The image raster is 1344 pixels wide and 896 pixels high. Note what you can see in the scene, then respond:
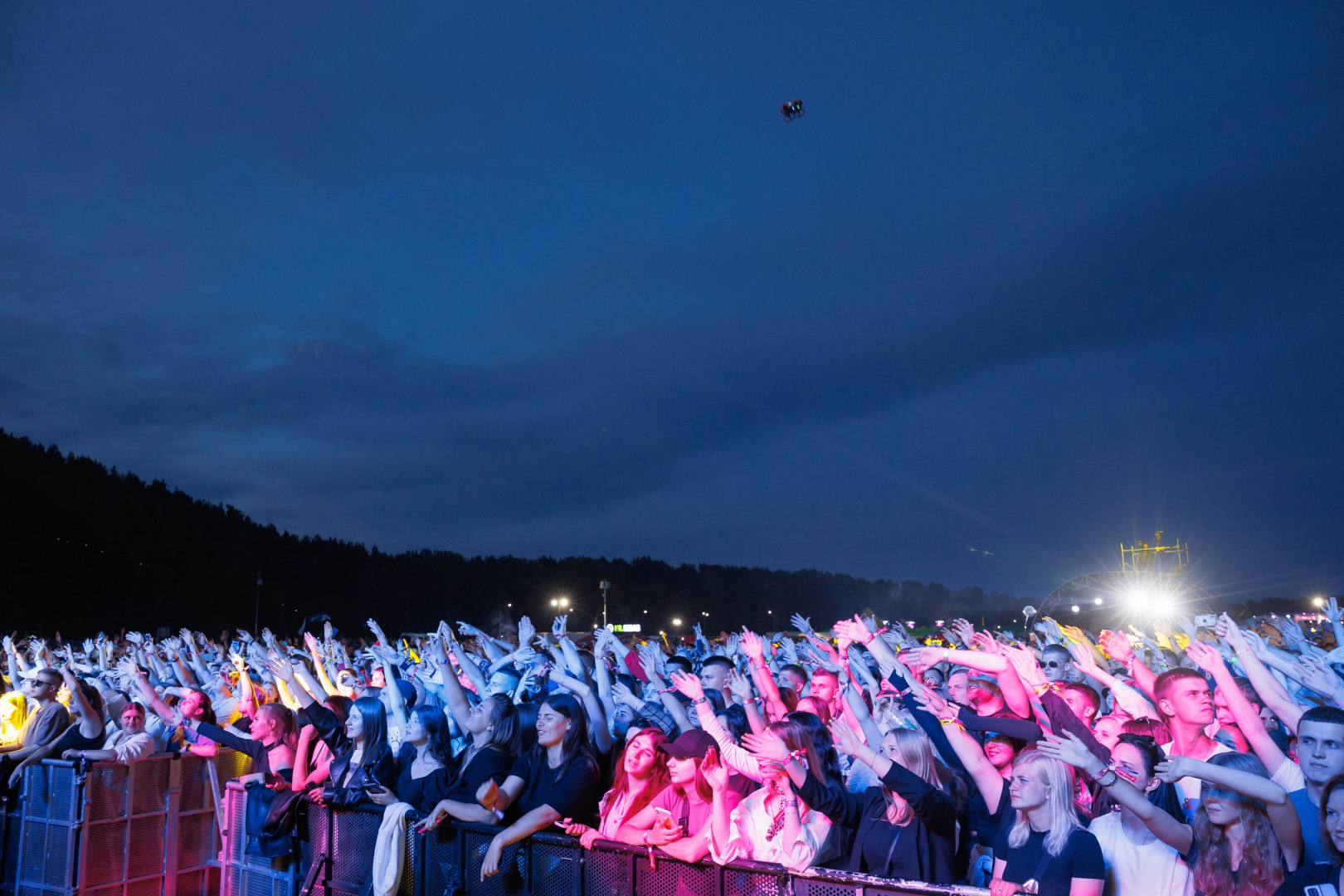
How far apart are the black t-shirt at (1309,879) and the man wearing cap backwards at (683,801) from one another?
2.38 metres

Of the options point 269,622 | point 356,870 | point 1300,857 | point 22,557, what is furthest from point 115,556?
point 1300,857

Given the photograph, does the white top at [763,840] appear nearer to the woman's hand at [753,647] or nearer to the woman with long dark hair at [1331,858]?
the woman with long dark hair at [1331,858]

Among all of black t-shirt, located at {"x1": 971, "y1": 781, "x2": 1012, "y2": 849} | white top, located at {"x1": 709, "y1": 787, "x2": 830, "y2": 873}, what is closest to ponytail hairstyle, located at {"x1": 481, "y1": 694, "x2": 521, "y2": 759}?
white top, located at {"x1": 709, "y1": 787, "x2": 830, "y2": 873}

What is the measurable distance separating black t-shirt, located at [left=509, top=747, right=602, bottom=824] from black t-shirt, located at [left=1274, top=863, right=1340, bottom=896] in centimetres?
318

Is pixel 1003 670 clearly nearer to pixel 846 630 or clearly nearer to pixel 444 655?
pixel 846 630

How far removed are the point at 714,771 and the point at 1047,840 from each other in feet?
5.00

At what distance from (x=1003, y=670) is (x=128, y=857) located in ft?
19.9

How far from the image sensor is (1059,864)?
3.71 meters

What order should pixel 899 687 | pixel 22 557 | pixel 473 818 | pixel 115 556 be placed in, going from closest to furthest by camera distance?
pixel 473 818 < pixel 899 687 < pixel 22 557 < pixel 115 556

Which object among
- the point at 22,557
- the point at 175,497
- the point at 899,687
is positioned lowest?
the point at 899,687

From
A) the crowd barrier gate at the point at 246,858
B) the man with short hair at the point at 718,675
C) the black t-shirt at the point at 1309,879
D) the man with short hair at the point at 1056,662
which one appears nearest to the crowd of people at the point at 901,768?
the black t-shirt at the point at 1309,879

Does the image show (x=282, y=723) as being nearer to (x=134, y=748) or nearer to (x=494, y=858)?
(x=134, y=748)

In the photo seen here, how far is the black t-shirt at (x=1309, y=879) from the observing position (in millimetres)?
3229

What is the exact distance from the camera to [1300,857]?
373 centimetres
